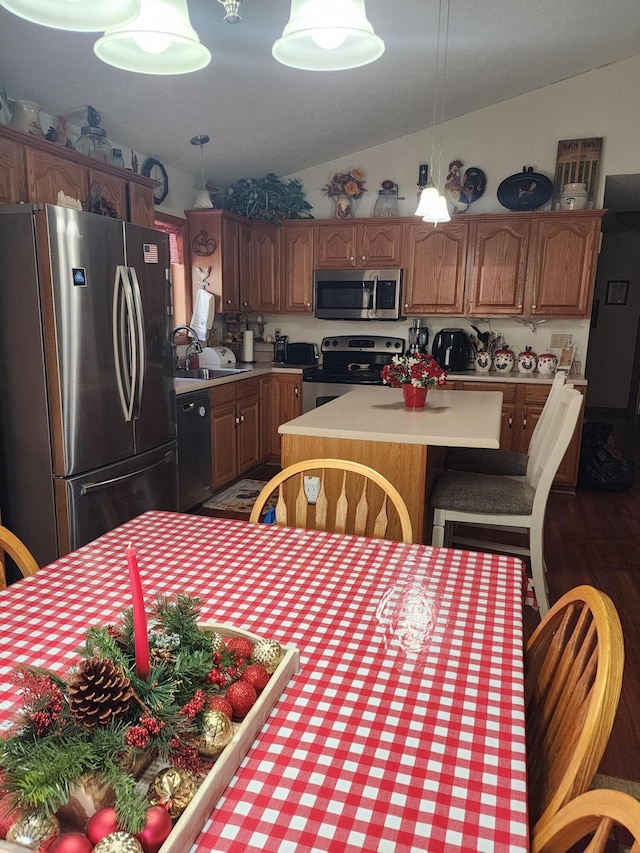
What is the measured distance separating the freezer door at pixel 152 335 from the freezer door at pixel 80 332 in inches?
5.8

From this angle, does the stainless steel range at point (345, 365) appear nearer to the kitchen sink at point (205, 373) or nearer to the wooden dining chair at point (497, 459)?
the kitchen sink at point (205, 373)

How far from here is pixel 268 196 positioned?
16.0 feet

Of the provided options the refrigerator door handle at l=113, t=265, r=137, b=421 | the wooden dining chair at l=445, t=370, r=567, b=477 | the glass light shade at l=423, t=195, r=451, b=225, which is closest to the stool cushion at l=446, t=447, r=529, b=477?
the wooden dining chair at l=445, t=370, r=567, b=477

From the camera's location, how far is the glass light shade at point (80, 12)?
115cm

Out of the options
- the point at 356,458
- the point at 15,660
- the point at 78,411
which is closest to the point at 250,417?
the point at 78,411

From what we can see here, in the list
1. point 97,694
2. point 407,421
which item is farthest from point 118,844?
point 407,421

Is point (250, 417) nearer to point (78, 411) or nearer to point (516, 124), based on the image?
point (78, 411)

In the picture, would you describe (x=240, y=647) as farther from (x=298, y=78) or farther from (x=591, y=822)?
(x=298, y=78)

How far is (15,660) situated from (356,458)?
1.57 meters

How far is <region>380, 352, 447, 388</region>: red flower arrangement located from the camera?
2838mm

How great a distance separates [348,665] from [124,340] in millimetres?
2268

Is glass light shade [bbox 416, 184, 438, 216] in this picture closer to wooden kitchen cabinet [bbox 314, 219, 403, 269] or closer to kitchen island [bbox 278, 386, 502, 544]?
kitchen island [bbox 278, 386, 502, 544]

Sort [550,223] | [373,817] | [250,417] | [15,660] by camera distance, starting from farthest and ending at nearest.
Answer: [250,417] < [550,223] < [15,660] < [373,817]

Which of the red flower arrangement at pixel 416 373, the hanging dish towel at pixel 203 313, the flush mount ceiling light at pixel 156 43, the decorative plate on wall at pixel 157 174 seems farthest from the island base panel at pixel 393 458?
the decorative plate on wall at pixel 157 174
